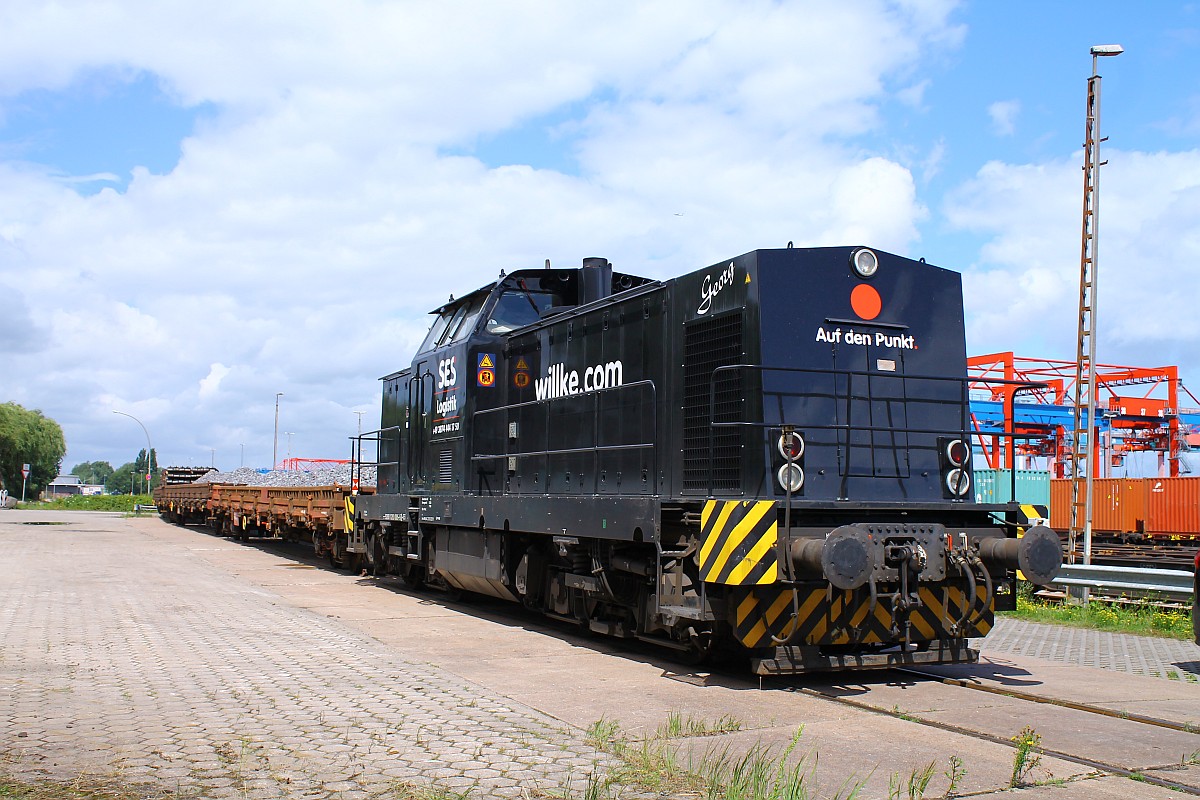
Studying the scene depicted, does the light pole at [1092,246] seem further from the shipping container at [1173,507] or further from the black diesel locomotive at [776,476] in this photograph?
the shipping container at [1173,507]

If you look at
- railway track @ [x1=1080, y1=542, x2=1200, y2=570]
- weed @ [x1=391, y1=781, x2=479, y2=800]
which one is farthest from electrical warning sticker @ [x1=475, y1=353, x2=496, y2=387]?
railway track @ [x1=1080, y1=542, x2=1200, y2=570]

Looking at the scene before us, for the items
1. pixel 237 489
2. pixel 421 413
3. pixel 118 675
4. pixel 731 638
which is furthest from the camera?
pixel 237 489

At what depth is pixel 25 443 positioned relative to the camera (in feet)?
212

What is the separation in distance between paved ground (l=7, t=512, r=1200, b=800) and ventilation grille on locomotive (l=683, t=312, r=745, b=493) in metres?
1.49

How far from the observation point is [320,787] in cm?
439

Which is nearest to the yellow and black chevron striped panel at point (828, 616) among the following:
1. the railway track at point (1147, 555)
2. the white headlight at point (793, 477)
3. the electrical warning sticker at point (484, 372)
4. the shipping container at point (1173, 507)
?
the white headlight at point (793, 477)

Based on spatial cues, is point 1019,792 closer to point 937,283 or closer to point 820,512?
point 820,512

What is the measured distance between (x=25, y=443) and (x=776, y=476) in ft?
225

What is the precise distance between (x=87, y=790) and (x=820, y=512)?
4773mm

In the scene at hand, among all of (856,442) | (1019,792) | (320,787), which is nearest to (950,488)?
(856,442)

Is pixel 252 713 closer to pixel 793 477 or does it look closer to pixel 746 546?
pixel 746 546

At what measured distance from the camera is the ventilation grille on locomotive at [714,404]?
299 inches

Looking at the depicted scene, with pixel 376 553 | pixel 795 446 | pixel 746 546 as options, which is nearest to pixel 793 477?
pixel 795 446

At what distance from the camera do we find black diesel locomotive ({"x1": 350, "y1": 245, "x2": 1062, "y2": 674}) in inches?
275
